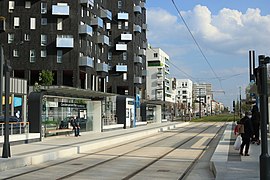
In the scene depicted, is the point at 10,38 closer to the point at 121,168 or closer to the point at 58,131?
the point at 58,131

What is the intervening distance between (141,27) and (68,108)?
2713 inches

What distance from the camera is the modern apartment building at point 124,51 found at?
292 feet

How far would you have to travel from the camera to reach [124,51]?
9000 centimetres

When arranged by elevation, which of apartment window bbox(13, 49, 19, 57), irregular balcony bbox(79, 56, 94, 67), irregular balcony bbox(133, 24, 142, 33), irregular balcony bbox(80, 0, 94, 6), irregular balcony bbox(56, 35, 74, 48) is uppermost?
irregular balcony bbox(133, 24, 142, 33)

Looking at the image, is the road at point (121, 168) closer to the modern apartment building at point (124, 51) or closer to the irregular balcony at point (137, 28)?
the modern apartment building at point (124, 51)

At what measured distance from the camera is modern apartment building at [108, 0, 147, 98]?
292 ft

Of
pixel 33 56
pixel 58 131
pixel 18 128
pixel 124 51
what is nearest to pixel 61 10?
pixel 33 56

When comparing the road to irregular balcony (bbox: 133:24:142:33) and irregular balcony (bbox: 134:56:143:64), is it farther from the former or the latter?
A: irregular balcony (bbox: 133:24:142:33)

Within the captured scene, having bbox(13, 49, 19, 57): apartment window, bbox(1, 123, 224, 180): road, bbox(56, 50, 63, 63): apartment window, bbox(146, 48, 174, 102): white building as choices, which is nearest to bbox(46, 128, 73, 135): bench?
bbox(1, 123, 224, 180): road

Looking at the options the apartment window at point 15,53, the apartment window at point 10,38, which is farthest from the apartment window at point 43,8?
the apartment window at point 15,53

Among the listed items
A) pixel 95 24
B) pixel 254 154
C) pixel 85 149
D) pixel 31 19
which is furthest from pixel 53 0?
pixel 254 154

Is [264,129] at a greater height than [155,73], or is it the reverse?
[155,73]

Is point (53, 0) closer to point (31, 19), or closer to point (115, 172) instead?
point (31, 19)

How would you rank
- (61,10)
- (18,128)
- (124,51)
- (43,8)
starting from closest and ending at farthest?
(18,128) → (61,10) → (43,8) → (124,51)
